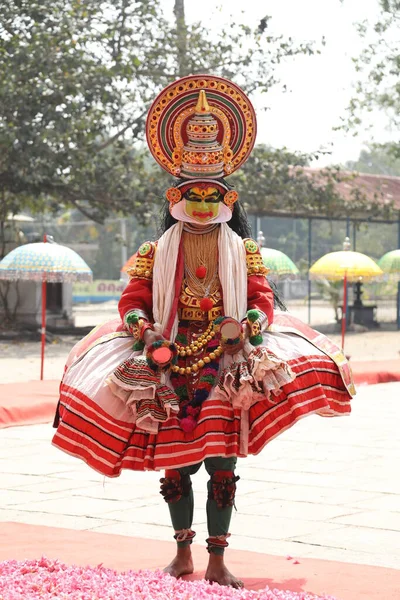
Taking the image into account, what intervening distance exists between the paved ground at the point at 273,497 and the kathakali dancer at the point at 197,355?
0.86 m

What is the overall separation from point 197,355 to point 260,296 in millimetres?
430

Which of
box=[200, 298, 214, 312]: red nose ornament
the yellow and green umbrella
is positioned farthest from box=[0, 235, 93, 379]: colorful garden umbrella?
the yellow and green umbrella

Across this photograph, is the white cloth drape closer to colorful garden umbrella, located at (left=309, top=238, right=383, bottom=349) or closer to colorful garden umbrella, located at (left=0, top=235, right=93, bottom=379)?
colorful garden umbrella, located at (left=0, top=235, right=93, bottom=379)

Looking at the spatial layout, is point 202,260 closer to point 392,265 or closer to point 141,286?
point 141,286

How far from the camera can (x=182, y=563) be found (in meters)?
4.59

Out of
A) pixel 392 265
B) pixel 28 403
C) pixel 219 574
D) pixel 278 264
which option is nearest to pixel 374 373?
pixel 278 264

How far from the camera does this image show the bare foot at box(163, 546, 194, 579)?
14.9 ft

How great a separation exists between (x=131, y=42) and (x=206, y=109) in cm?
1741

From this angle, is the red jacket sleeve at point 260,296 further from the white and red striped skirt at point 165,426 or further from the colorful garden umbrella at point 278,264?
the colorful garden umbrella at point 278,264

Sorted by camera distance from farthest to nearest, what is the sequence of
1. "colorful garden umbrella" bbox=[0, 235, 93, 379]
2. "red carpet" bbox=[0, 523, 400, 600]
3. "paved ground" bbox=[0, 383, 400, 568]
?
1. "colorful garden umbrella" bbox=[0, 235, 93, 379]
2. "paved ground" bbox=[0, 383, 400, 568]
3. "red carpet" bbox=[0, 523, 400, 600]

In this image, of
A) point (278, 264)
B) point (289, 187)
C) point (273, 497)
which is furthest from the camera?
point (289, 187)

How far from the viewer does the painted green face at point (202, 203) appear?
188 inches

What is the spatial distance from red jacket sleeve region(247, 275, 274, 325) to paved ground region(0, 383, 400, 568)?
47.7 inches

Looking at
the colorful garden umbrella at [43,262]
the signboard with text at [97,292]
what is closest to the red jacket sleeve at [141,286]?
the colorful garden umbrella at [43,262]
